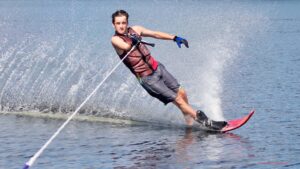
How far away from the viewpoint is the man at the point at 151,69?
1088cm

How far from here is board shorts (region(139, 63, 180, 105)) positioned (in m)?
11.2

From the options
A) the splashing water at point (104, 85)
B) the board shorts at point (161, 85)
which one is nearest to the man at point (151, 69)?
the board shorts at point (161, 85)

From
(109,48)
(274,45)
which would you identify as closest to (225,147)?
(109,48)

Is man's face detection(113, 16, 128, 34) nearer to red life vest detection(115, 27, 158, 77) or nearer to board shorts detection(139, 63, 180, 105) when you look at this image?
red life vest detection(115, 27, 158, 77)

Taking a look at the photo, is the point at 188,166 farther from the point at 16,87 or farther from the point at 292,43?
the point at 292,43

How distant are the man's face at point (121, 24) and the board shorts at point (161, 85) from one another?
849 mm

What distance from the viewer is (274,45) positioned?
3212 centimetres

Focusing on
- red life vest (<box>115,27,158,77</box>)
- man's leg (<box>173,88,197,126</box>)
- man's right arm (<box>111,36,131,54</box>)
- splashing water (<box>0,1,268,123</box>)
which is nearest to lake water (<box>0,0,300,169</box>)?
splashing water (<box>0,1,268,123</box>)

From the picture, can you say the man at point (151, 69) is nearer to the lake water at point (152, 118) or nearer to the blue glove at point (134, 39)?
the blue glove at point (134, 39)

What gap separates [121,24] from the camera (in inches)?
422

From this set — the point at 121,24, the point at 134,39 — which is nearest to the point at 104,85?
→ the point at 134,39

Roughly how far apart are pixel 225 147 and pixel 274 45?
22.7 m

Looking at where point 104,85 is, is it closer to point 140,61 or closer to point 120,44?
point 140,61

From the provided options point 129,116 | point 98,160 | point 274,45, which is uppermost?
point 274,45
